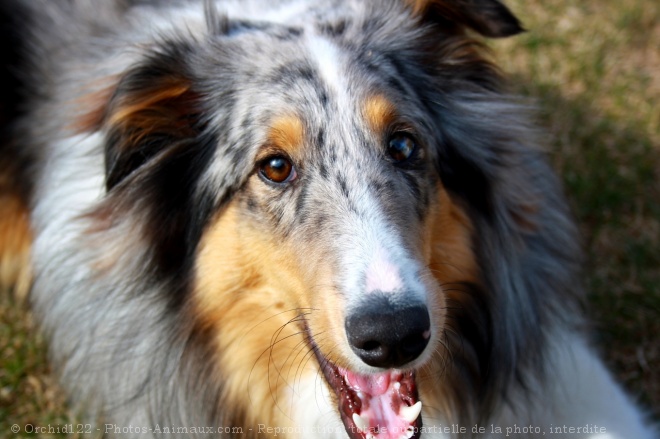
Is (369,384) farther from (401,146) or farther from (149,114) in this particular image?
(149,114)

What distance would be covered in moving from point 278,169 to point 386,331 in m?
0.71

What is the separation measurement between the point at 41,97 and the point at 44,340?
3.85ft

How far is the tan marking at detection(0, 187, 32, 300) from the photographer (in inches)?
159

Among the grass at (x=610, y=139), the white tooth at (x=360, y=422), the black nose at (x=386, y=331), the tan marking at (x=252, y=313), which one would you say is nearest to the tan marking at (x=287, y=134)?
the tan marking at (x=252, y=313)

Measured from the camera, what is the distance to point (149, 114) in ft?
8.88

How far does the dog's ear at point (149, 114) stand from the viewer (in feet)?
8.77

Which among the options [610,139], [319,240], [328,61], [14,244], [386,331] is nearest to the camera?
[386,331]

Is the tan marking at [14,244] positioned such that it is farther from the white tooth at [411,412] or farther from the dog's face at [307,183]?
the white tooth at [411,412]

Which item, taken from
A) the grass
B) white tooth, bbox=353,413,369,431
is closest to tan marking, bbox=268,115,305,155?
white tooth, bbox=353,413,369,431

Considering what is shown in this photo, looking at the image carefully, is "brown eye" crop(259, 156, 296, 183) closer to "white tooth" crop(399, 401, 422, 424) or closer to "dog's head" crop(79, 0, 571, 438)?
"dog's head" crop(79, 0, 571, 438)

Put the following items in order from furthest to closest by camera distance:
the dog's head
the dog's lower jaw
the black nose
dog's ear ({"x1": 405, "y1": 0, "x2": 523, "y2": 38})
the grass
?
the grass, dog's ear ({"x1": 405, "y1": 0, "x2": 523, "y2": 38}), the dog's lower jaw, the dog's head, the black nose

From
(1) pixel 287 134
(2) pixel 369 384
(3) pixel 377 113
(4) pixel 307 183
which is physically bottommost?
(2) pixel 369 384

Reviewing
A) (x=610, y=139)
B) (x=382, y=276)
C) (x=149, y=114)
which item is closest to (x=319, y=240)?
(x=382, y=276)

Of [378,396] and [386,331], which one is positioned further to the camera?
[378,396]
